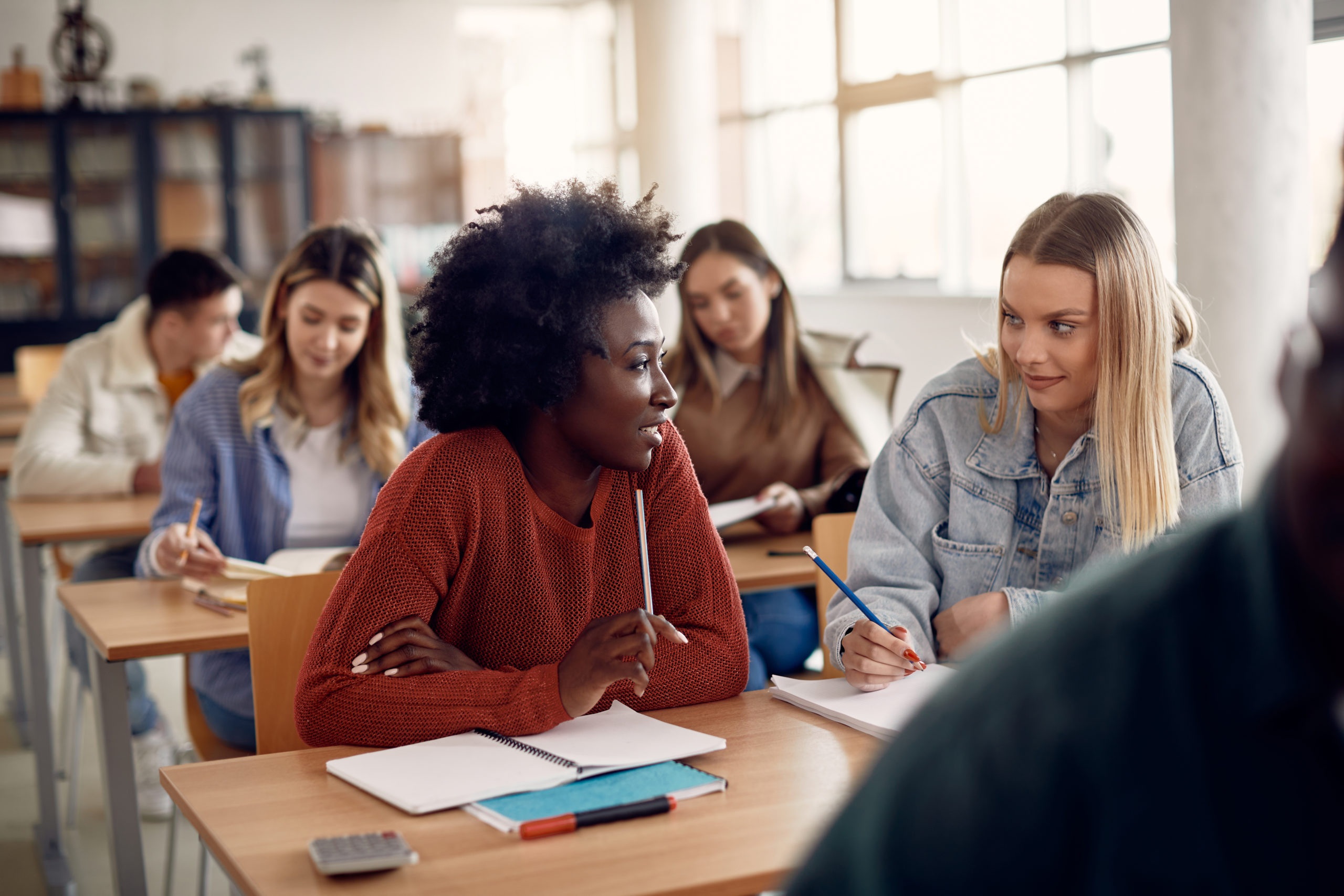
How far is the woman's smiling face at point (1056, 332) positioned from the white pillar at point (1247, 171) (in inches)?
87.2

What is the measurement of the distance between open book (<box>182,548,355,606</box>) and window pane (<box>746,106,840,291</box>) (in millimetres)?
4777

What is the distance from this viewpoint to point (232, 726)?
7.19 ft

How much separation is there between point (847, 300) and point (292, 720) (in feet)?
17.4

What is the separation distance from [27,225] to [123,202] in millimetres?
561

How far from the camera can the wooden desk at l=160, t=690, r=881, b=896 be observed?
101 centimetres

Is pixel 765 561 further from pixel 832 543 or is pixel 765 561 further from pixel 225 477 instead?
pixel 225 477

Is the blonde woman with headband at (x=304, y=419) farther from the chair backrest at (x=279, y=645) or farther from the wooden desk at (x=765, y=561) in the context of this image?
the chair backrest at (x=279, y=645)

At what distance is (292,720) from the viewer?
170 cm

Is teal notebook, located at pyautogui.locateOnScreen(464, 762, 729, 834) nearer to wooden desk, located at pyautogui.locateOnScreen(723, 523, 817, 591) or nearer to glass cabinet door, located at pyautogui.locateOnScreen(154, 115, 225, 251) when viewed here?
wooden desk, located at pyautogui.locateOnScreen(723, 523, 817, 591)

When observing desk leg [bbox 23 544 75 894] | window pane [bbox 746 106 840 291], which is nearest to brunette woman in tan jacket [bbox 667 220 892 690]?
desk leg [bbox 23 544 75 894]

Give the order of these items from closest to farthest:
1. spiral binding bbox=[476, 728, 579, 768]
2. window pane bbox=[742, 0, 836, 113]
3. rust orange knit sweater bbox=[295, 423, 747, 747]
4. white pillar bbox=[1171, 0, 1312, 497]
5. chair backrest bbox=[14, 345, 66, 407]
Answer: spiral binding bbox=[476, 728, 579, 768] < rust orange knit sweater bbox=[295, 423, 747, 747] < white pillar bbox=[1171, 0, 1312, 497] < chair backrest bbox=[14, 345, 66, 407] < window pane bbox=[742, 0, 836, 113]

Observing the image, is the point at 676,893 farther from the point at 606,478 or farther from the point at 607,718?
the point at 606,478

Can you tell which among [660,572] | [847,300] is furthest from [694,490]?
[847,300]

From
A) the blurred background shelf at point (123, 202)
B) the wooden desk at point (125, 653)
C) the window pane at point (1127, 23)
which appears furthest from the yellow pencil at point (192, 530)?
the blurred background shelf at point (123, 202)
